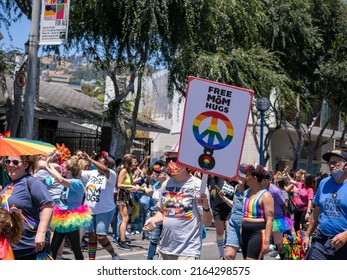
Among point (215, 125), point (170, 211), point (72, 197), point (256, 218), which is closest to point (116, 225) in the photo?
point (72, 197)

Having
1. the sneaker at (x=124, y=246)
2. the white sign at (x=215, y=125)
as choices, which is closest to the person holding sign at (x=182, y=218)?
the white sign at (x=215, y=125)

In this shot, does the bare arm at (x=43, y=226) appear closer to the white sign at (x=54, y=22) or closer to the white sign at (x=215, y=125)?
the white sign at (x=215, y=125)

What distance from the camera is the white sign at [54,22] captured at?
12281 mm

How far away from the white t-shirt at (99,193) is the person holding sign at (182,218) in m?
3.30

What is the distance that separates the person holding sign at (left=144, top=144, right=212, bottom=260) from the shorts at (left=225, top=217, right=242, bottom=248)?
225cm

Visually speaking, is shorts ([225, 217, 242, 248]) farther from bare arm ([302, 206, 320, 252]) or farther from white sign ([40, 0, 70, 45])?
white sign ([40, 0, 70, 45])

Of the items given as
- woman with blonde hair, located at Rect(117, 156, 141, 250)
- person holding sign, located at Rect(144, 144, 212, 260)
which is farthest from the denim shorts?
woman with blonde hair, located at Rect(117, 156, 141, 250)

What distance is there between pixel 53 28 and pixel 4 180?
4265 millimetres

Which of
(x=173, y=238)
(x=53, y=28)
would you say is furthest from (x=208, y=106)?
(x=53, y=28)

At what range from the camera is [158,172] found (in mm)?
13516

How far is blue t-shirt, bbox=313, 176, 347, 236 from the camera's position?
6.55 metres

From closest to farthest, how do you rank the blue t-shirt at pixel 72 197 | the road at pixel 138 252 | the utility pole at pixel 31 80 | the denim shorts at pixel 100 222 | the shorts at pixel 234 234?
1. the shorts at pixel 234 234
2. the blue t-shirt at pixel 72 197
3. the denim shorts at pixel 100 222
4. the road at pixel 138 252
5. the utility pole at pixel 31 80

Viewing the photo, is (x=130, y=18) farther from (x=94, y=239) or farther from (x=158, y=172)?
(x=94, y=239)

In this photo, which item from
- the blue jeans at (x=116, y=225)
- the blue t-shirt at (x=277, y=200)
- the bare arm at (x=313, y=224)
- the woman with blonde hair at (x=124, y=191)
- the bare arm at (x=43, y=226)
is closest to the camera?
the bare arm at (x=43, y=226)
